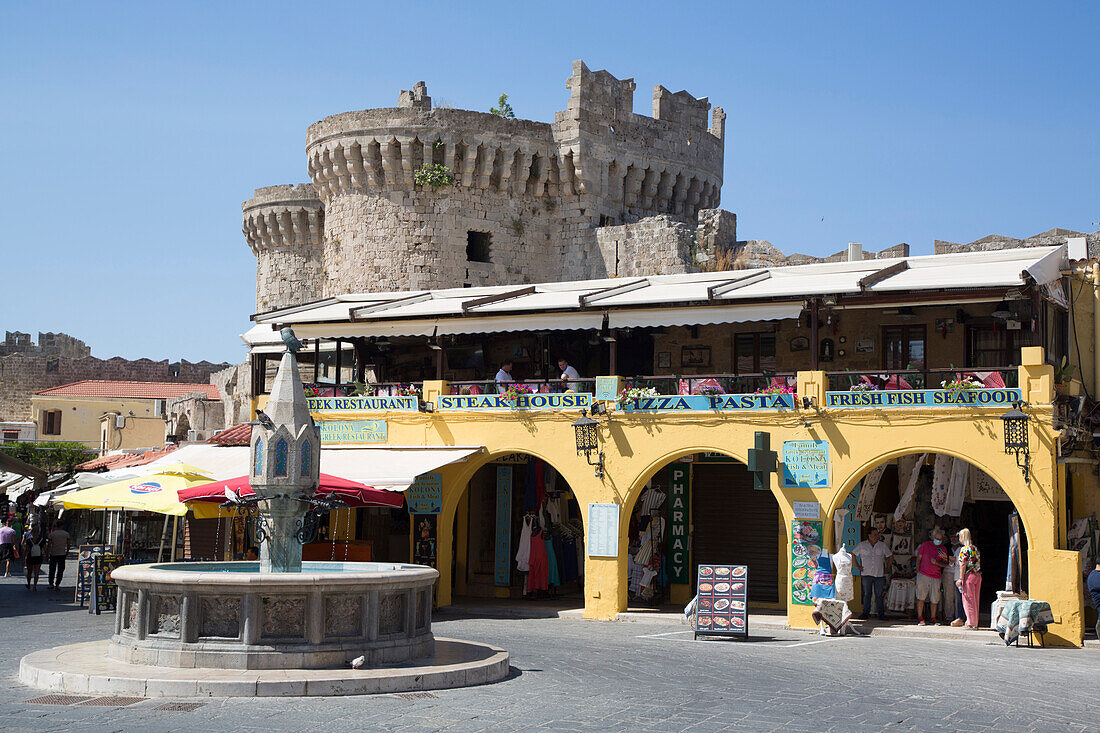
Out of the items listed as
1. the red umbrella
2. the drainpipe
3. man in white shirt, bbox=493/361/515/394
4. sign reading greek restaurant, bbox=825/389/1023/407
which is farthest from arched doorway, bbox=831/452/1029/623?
the red umbrella

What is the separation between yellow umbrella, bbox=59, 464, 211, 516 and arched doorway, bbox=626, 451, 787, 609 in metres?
8.30

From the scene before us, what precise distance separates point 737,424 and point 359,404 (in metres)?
7.59

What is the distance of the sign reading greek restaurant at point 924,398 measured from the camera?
1917 centimetres

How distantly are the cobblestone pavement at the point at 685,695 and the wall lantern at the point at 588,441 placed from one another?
4.74 metres

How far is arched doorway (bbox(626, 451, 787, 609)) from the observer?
23656mm

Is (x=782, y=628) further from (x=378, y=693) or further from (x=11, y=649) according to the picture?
(x=11, y=649)

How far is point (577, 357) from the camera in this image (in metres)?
26.0

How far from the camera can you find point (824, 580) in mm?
19359

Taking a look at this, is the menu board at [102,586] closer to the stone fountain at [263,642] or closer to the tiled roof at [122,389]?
the stone fountain at [263,642]

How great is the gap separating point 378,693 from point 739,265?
21157mm

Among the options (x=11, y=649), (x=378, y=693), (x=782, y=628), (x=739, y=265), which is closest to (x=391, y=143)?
(x=739, y=265)

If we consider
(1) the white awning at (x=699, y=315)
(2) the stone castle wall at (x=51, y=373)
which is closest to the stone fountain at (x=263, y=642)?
(1) the white awning at (x=699, y=315)

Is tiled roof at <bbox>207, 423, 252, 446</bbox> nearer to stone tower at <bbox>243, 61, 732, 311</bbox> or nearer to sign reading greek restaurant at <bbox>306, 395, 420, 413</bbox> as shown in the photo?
sign reading greek restaurant at <bbox>306, 395, 420, 413</bbox>

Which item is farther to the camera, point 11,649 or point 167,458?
point 167,458
